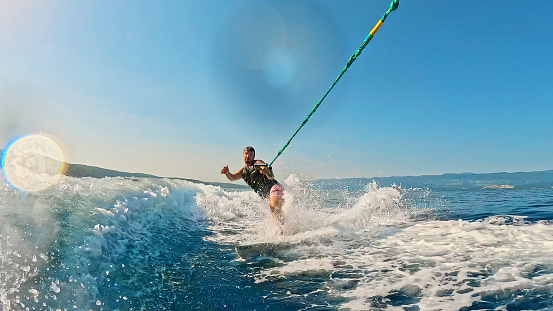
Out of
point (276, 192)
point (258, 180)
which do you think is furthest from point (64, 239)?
point (258, 180)

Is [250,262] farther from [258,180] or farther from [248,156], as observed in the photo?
[248,156]

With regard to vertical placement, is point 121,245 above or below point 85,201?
below

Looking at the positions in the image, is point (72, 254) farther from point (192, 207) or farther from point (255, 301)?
point (192, 207)

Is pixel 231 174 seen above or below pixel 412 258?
above

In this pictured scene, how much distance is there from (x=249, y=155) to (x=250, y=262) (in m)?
4.30

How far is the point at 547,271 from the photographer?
496cm

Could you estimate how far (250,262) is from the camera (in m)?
6.27

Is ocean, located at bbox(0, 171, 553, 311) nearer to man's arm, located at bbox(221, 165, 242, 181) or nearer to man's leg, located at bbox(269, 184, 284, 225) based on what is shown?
man's leg, located at bbox(269, 184, 284, 225)

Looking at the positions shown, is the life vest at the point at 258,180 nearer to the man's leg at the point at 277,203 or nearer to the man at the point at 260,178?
the man at the point at 260,178

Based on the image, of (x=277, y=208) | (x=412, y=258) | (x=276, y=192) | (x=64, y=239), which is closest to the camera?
(x=64, y=239)

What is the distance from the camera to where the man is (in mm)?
9195

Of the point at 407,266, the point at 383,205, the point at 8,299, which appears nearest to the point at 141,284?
the point at 8,299

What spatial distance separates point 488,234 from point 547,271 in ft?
8.92

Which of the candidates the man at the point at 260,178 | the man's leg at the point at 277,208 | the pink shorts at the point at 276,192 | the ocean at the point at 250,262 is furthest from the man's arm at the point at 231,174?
the ocean at the point at 250,262
